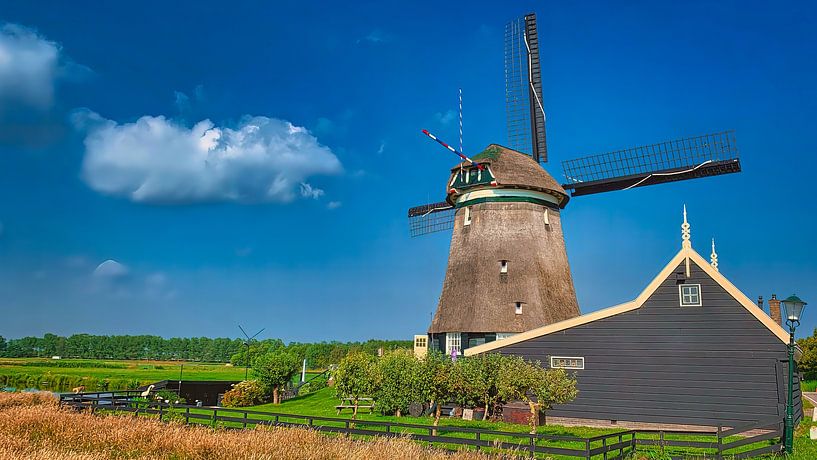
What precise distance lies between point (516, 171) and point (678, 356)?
37.1 feet

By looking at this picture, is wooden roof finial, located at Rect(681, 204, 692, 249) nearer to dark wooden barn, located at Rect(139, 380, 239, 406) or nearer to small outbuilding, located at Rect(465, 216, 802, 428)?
small outbuilding, located at Rect(465, 216, 802, 428)

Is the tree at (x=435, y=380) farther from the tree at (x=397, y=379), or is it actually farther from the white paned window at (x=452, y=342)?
the white paned window at (x=452, y=342)

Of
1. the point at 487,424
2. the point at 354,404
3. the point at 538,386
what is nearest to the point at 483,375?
the point at 487,424

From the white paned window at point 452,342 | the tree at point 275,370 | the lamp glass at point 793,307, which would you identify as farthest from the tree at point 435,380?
the tree at point 275,370

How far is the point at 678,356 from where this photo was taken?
2098 cm

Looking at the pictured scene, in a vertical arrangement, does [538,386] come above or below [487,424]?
above

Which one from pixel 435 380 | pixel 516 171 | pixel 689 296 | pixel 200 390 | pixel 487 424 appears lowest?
pixel 200 390

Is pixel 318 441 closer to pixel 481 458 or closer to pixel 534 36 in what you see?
pixel 481 458

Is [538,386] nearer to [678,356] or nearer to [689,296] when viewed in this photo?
[678,356]

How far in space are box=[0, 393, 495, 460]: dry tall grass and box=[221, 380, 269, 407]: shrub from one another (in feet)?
53.5

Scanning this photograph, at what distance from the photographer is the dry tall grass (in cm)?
1270

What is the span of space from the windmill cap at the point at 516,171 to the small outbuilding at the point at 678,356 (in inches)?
308

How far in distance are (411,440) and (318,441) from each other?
2.32m

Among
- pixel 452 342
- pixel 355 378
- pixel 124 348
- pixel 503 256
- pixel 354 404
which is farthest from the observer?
pixel 124 348
